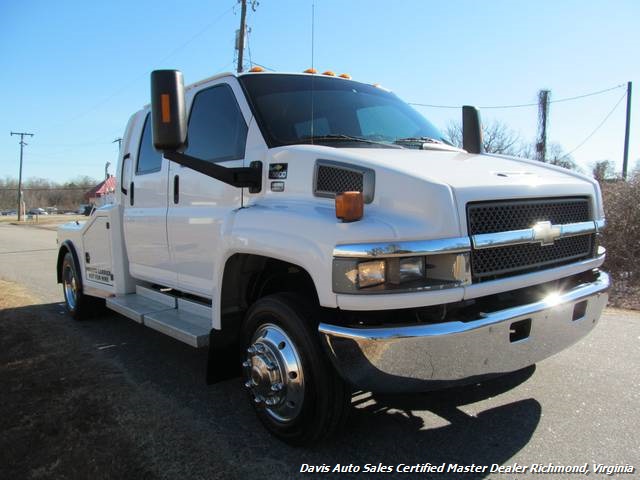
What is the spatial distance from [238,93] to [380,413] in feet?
8.06

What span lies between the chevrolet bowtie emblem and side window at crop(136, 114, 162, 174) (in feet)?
11.0

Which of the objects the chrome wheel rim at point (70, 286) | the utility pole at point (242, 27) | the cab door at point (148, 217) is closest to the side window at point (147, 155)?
the cab door at point (148, 217)

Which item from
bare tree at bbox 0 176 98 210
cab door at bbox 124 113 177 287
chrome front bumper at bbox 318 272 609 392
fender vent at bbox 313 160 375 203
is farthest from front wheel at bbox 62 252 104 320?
bare tree at bbox 0 176 98 210

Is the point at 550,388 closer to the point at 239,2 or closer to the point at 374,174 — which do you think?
the point at 374,174

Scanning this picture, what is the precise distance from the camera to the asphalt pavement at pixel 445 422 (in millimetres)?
2848

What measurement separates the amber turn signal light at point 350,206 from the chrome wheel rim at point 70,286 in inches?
192

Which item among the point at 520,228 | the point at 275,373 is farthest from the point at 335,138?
the point at 275,373

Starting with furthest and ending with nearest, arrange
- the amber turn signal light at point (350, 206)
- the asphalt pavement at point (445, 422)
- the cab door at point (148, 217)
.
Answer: the cab door at point (148, 217), the asphalt pavement at point (445, 422), the amber turn signal light at point (350, 206)

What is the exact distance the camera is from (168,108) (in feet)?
9.71

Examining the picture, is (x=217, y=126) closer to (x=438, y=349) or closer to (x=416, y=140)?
(x=416, y=140)

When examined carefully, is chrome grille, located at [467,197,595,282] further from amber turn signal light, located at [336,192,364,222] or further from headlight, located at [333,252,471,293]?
amber turn signal light, located at [336,192,364,222]

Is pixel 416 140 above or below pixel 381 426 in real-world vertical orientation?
above

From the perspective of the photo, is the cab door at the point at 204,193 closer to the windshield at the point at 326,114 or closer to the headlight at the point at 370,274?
the windshield at the point at 326,114

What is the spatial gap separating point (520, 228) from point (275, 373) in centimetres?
160
